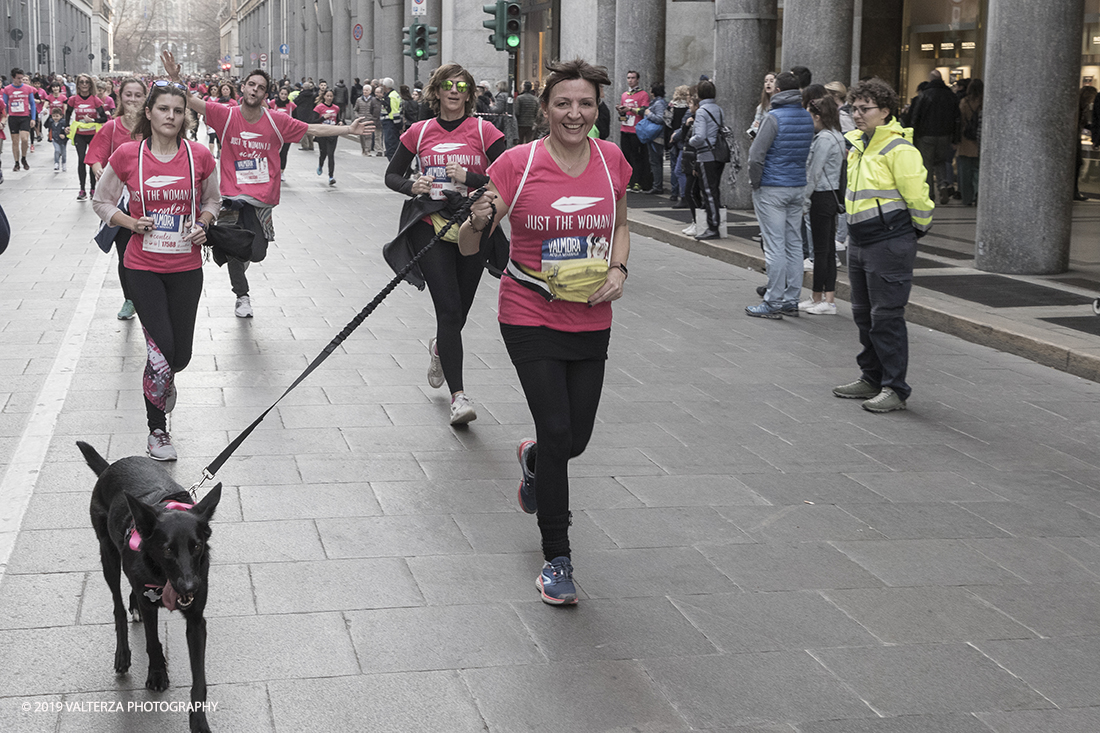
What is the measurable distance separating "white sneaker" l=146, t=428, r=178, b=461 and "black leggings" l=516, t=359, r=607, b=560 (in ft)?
7.78

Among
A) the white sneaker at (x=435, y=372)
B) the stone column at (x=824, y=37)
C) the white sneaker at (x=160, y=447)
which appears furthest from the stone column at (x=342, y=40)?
the white sneaker at (x=160, y=447)

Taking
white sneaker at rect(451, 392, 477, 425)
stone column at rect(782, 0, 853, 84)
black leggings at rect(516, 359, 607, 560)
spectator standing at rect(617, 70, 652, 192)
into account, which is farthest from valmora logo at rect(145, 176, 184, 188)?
spectator standing at rect(617, 70, 652, 192)

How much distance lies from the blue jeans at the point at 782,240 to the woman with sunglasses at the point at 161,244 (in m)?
5.60

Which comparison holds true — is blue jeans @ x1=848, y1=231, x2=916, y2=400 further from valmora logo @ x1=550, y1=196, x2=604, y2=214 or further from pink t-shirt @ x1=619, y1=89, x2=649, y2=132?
pink t-shirt @ x1=619, y1=89, x2=649, y2=132

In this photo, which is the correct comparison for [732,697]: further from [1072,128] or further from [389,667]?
[1072,128]

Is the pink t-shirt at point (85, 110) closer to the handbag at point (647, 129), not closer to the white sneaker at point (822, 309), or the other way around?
the handbag at point (647, 129)

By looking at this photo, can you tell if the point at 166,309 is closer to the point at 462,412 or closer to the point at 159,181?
the point at 159,181

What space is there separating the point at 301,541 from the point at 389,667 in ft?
4.18

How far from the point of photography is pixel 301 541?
5.20 metres

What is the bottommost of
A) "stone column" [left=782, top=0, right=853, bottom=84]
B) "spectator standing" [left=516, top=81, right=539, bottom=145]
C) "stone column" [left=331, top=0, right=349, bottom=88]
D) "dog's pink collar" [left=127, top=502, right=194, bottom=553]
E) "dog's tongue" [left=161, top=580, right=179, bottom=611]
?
"dog's tongue" [left=161, top=580, right=179, bottom=611]

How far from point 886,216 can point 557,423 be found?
3691mm

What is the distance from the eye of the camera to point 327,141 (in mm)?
24312

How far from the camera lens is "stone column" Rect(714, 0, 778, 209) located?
17859mm

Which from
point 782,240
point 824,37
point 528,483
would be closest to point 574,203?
point 528,483
